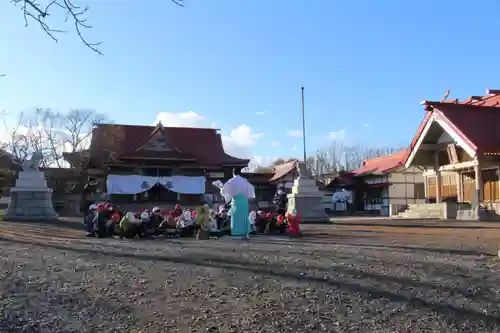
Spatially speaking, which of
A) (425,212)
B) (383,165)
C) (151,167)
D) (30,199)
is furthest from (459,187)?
(30,199)

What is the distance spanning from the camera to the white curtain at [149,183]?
35.4 m

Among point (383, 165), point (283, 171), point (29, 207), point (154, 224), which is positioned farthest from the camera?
point (283, 171)

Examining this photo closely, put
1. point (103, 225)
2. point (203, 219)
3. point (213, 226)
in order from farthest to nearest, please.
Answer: point (103, 225) → point (213, 226) → point (203, 219)

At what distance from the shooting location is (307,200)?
22062mm

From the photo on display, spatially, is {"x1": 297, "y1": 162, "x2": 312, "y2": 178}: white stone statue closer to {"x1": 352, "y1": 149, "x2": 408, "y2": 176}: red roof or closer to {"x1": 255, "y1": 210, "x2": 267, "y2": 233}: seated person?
{"x1": 255, "y1": 210, "x2": 267, "y2": 233}: seated person

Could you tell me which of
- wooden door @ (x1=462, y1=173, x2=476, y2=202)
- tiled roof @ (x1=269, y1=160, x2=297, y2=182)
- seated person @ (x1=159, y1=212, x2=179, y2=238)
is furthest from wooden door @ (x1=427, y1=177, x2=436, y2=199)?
seated person @ (x1=159, y1=212, x2=179, y2=238)

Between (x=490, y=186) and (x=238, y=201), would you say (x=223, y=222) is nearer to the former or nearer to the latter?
(x=238, y=201)

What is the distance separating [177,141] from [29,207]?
62.2 feet

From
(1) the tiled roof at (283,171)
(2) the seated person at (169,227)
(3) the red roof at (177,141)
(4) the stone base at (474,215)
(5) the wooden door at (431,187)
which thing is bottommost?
(2) the seated person at (169,227)

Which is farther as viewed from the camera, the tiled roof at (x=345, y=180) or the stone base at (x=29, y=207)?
the tiled roof at (x=345, y=180)

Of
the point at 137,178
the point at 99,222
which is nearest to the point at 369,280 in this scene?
the point at 99,222

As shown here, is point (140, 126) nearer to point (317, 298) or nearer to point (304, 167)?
point (304, 167)

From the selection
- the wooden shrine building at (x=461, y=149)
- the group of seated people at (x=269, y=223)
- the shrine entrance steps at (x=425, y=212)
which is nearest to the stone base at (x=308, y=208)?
the group of seated people at (x=269, y=223)

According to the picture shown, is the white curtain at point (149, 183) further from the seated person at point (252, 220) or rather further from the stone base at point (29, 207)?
the seated person at point (252, 220)
